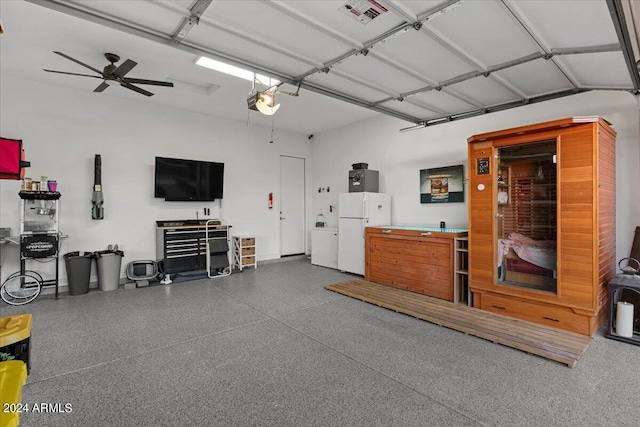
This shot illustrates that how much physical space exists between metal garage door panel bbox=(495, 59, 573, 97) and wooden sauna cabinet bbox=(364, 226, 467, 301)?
1893 mm

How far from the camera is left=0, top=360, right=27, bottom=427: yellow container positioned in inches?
35.1

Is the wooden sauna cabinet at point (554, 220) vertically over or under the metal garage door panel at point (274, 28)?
under

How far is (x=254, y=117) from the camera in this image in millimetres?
6543

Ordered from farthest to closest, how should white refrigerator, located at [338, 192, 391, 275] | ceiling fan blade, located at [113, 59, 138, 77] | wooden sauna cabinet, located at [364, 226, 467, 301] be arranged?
white refrigerator, located at [338, 192, 391, 275], wooden sauna cabinet, located at [364, 226, 467, 301], ceiling fan blade, located at [113, 59, 138, 77]

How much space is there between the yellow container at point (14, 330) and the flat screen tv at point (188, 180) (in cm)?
451

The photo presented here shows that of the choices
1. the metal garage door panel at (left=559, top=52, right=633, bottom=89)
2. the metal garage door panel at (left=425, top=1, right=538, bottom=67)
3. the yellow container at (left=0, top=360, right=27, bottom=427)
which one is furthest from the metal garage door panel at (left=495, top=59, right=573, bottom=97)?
the yellow container at (left=0, top=360, right=27, bottom=427)

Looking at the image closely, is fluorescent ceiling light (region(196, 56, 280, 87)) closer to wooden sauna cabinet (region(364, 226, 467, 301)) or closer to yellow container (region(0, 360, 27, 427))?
wooden sauna cabinet (region(364, 226, 467, 301))

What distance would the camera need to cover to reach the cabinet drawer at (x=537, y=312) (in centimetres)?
317

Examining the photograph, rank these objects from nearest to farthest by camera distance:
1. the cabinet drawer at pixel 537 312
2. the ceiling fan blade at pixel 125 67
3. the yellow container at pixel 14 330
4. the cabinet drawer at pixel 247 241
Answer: the yellow container at pixel 14 330, the cabinet drawer at pixel 537 312, the ceiling fan blade at pixel 125 67, the cabinet drawer at pixel 247 241

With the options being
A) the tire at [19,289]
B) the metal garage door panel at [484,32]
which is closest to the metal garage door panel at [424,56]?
the metal garage door panel at [484,32]

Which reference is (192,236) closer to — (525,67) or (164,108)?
(164,108)

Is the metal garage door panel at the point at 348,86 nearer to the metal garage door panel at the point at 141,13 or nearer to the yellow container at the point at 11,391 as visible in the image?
the metal garage door panel at the point at 141,13

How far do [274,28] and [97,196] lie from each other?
4307mm

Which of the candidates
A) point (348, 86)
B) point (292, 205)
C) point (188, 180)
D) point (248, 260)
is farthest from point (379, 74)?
point (292, 205)
